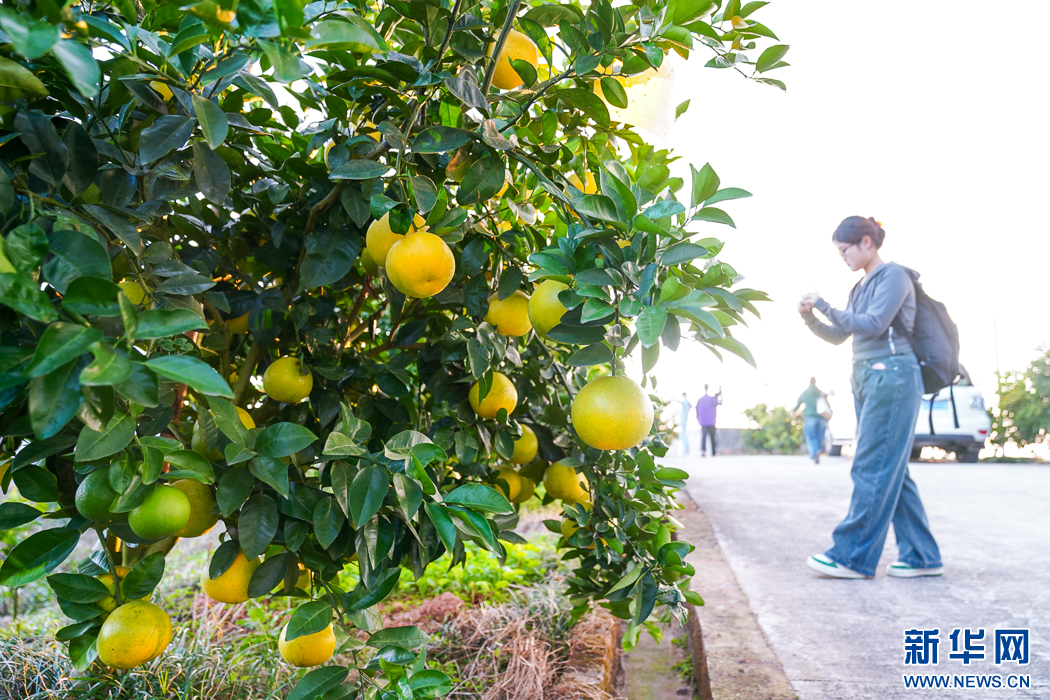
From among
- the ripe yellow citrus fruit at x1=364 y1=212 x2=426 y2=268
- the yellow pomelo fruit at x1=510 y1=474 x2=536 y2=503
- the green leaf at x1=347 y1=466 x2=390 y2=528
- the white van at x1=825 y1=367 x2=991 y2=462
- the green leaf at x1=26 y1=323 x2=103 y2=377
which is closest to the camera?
the green leaf at x1=26 y1=323 x2=103 y2=377

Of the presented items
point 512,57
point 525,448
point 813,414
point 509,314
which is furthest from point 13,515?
point 813,414

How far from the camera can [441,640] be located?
7.00 feet

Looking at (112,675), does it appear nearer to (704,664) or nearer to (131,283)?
(131,283)

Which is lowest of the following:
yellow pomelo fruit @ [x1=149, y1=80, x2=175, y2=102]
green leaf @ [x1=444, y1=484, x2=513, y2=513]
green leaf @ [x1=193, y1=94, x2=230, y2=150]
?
green leaf @ [x1=444, y1=484, x2=513, y2=513]

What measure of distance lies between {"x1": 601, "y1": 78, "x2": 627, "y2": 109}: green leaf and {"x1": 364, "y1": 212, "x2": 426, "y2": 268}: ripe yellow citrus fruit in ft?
1.30

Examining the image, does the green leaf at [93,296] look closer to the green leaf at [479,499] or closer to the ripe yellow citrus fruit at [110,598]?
the green leaf at [479,499]

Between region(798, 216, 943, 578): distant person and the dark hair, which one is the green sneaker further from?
the dark hair

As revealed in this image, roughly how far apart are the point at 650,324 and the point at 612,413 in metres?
0.28

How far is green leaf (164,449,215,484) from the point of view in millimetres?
908

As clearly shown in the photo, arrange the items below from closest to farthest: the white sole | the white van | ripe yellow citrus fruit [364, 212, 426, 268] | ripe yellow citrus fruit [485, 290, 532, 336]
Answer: ripe yellow citrus fruit [364, 212, 426, 268], ripe yellow citrus fruit [485, 290, 532, 336], the white sole, the white van

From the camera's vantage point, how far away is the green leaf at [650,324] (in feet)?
2.58

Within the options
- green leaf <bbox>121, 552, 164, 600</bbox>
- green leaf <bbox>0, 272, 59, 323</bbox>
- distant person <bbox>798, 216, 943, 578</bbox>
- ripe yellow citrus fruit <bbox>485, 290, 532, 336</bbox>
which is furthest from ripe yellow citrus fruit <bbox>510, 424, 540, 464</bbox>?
distant person <bbox>798, 216, 943, 578</bbox>

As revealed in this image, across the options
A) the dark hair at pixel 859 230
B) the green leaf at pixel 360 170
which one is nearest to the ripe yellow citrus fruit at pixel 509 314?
the green leaf at pixel 360 170

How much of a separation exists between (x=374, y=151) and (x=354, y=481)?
0.58m
